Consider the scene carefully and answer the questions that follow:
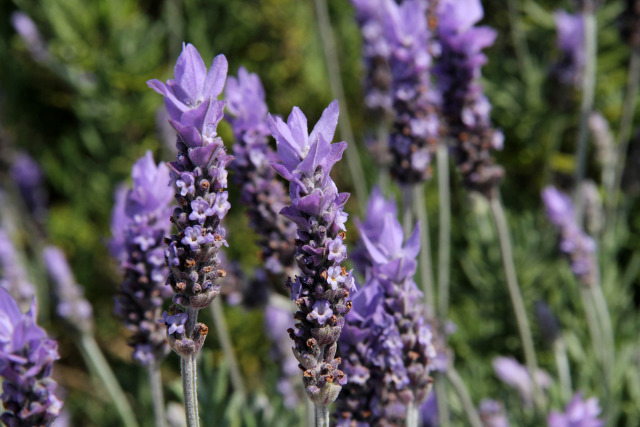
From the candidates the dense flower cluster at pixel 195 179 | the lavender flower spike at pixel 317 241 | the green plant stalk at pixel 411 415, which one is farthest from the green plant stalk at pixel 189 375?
the green plant stalk at pixel 411 415

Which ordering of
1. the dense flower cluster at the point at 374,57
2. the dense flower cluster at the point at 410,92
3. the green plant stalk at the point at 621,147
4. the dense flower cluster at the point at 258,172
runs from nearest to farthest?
the dense flower cluster at the point at 258,172
the dense flower cluster at the point at 410,92
the dense flower cluster at the point at 374,57
the green plant stalk at the point at 621,147

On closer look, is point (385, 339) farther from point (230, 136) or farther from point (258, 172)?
point (230, 136)

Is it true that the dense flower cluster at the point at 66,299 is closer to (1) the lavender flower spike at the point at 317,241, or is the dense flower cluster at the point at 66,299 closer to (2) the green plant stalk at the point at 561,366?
(1) the lavender flower spike at the point at 317,241

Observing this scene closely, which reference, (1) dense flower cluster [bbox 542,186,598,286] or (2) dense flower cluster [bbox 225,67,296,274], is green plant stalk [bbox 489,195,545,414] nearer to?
(1) dense flower cluster [bbox 542,186,598,286]

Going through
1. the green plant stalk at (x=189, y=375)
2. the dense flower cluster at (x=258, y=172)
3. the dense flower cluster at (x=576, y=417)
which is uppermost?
the dense flower cluster at (x=258, y=172)

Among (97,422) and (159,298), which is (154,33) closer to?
(97,422)

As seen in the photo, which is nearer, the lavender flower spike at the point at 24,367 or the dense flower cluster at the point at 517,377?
the lavender flower spike at the point at 24,367

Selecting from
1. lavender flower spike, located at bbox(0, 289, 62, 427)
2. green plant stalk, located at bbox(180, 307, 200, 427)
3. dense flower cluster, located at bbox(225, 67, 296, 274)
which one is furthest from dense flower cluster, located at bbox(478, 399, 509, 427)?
lavender flower spike, located at bbox(0, 289, 62, 427)
